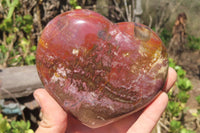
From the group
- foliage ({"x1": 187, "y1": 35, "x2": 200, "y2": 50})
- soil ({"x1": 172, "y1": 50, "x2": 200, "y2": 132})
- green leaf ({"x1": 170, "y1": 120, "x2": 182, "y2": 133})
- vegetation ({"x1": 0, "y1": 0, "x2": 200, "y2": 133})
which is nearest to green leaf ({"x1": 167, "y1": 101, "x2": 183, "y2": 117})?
vegetation ({"x1": 0, "y1": 0, "x2": 200, "y2": 133})

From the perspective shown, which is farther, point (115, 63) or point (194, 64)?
point (194, 64)

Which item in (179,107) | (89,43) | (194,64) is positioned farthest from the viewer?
(194,64)

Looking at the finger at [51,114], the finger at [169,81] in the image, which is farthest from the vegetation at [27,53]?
the finger at [51,114]

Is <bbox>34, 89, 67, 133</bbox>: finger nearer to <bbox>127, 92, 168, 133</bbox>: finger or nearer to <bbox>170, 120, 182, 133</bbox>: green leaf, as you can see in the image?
<bbox>127, 92, 168, 133</bbox>: finger

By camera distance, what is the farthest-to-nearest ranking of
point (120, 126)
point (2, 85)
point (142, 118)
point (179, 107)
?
point (179, 107) < point (2, 85) < point (120, 126) < point (142, 118)

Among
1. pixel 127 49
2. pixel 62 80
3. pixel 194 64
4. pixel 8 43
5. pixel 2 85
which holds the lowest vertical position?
pixel 194 64

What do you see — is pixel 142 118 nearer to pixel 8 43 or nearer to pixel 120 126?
pixel 120 126

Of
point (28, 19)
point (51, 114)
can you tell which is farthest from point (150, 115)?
point (28, 19)

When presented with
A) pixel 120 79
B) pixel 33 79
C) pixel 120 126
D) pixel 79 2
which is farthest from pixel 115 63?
pixel 79 2

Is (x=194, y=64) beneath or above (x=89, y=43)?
beneath
